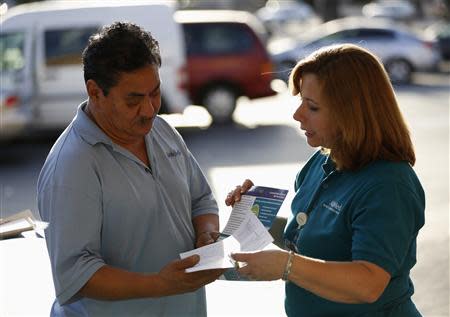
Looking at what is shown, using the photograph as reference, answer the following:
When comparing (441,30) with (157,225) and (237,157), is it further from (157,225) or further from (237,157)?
(157,225)

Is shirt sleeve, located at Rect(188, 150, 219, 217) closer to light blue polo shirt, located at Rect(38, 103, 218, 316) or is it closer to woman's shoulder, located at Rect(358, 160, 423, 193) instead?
light blue polo shirt, located at Rect(38, 103, 218, 316)

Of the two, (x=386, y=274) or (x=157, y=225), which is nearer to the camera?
(x=386, y=274)

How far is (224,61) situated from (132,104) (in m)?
11.7

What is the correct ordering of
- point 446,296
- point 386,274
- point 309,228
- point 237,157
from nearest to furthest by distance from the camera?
point 386,274 → point 309,228 → point 446,296 → point 237,157

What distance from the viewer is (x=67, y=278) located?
2611 millimetres

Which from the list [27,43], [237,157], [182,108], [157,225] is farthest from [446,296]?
[27,43]

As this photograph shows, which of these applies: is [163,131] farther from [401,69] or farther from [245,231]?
[401,69]

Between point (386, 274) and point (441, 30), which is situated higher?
point (386, 274)

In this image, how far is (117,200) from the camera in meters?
2.70

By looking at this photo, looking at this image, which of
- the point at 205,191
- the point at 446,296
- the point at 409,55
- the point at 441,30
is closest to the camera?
the point at 205,191

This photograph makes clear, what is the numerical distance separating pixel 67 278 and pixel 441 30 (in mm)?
26597

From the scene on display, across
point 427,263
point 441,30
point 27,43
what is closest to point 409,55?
point 441,30

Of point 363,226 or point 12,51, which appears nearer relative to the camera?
point 363,226

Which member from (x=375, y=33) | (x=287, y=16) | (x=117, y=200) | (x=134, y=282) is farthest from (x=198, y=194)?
(x=287, y=16)
